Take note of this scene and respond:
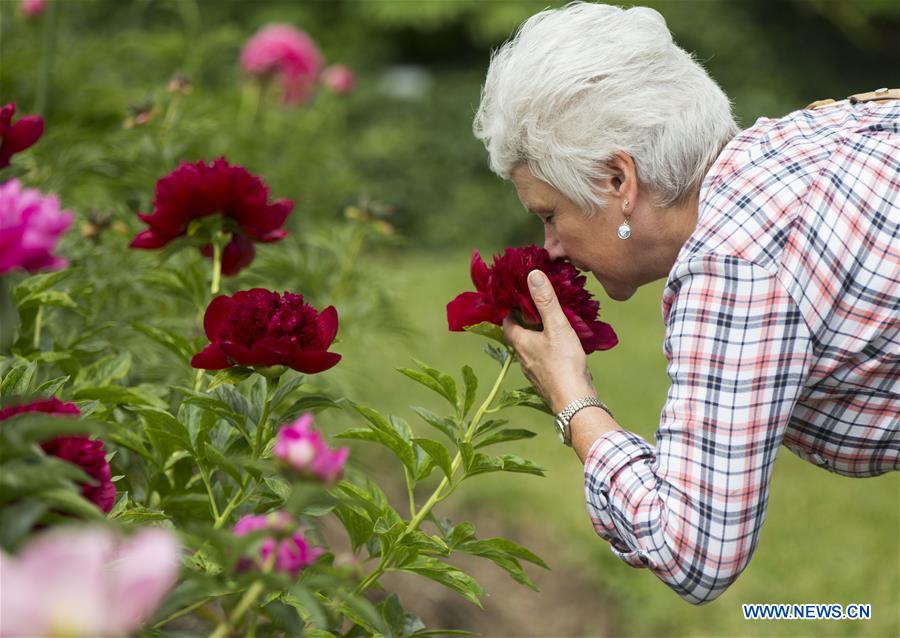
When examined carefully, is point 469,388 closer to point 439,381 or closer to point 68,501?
point 439,381

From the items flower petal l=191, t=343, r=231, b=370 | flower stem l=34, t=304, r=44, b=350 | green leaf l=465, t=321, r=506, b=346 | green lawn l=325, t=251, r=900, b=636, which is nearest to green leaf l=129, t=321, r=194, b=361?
flower stem l=34, t=304, r=44, b=350

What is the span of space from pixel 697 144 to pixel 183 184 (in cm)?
76

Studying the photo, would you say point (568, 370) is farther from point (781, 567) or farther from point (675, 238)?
point (781, 567)

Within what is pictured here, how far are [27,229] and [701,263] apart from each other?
0.89 meters

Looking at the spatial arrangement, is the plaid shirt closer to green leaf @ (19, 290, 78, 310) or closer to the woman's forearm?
the woman's forearm

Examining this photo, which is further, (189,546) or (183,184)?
(183,184)

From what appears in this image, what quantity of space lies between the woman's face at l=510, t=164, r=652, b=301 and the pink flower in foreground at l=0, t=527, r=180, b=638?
3.86 feet

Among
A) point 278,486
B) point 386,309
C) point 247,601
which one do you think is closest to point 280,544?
point 247,601

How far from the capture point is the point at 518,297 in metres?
1.53

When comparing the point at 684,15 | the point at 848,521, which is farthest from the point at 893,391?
the point at 684,15

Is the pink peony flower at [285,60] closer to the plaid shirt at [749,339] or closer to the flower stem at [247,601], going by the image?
the plaid shirt at [749,339]

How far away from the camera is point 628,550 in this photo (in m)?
1.54

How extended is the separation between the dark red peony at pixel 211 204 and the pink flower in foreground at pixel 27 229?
70 cm

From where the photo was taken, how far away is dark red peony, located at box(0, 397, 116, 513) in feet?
2.97
